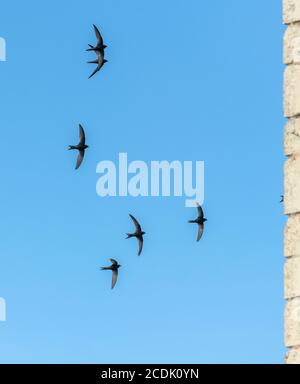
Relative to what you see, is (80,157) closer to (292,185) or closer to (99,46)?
(99,46)

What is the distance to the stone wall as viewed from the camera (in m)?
18.4

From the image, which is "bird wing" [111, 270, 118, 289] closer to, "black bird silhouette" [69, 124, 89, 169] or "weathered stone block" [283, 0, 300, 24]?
"black bird silhouette" [69, 124, 89, 169]

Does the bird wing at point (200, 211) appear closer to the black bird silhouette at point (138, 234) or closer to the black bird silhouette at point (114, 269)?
the black bird silhouette at point (138, 234)

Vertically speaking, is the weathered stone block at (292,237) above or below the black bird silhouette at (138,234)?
below

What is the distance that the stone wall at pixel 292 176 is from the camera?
18.4 meters

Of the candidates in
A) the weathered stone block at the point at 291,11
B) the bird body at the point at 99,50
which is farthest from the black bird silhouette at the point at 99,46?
the weathered stone block at the point at 291,11

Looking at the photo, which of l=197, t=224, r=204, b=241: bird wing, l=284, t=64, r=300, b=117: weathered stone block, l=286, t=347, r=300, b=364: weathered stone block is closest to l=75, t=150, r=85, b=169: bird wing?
l=197, t=224, r=204, b=241: bird wing

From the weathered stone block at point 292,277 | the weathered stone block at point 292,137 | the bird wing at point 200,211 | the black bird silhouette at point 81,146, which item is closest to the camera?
the weathered stone block at point 292,277

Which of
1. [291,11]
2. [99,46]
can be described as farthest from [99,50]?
[291,11]

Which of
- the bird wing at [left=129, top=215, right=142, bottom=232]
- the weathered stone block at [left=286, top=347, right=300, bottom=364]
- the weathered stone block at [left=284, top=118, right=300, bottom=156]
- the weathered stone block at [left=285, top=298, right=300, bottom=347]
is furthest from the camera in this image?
the bird wing at [left=129, top=215, right=142, bottom=232]

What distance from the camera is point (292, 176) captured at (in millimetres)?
18609
